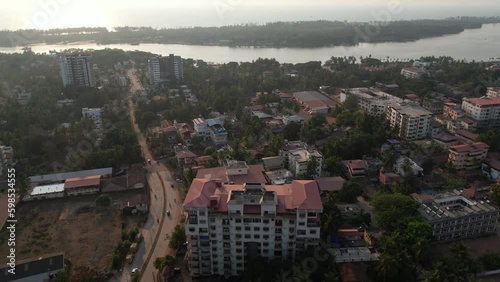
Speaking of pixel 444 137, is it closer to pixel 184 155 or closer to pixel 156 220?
pixel 184 155

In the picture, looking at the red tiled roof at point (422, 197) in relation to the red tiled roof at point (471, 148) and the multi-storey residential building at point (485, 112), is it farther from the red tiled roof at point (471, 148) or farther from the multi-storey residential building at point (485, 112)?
the multi-storey residential building at point (485, 112)

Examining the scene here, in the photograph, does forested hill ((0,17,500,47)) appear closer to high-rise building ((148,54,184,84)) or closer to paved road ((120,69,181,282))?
high-rise building ((148,54,184,84))

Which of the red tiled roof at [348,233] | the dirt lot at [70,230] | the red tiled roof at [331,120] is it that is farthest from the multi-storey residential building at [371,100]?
the dirt lot at [70,230]

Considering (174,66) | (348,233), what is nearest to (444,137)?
(348,233)

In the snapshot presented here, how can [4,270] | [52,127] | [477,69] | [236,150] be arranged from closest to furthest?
[4,270], [236,150], [52,127], [477,69]

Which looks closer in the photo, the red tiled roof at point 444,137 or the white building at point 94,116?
the red tiled roof at point 444,137

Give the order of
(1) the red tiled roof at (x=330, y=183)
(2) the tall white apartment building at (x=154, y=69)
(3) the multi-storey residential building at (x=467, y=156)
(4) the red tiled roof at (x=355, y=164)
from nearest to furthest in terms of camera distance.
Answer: (1) the red tiled roof at (x=330, y=183)
(4) the red tiled roof at (x=355, y=164)
(3) the multi-storey residential building at (x=467, y=156)
(2) the tall white apartment building at (x=154, y=69)

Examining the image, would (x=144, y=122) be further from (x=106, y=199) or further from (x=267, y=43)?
(x=267, y=43)

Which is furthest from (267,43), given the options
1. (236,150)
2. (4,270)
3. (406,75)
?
(4,270)
